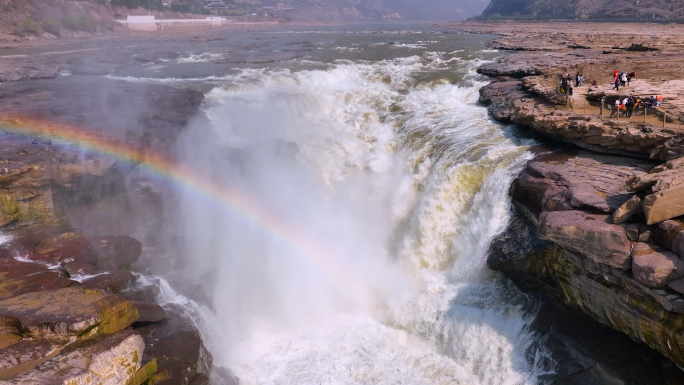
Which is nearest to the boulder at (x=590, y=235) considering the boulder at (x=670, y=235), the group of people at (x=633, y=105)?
the boulder at (x=670, y=235)

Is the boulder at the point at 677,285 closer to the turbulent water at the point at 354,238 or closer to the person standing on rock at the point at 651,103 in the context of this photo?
the turbulent water at the point at 354,238

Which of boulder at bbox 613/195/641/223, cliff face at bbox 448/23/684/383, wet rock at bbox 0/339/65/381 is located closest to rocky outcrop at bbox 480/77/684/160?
cliff face at bbox 448/23/684/383

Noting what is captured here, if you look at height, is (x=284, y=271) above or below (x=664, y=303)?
below

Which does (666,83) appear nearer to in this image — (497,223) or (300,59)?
(497,223)

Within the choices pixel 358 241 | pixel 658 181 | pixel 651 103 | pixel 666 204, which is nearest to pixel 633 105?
pixel 651 103

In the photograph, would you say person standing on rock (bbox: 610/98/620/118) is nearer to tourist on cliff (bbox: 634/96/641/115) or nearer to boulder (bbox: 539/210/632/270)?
tourist on cliff (bbox: 634/96/641/115)

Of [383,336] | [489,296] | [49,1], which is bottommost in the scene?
[383,336]

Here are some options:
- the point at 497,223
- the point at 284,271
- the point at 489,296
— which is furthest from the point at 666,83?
the point at 284,271
